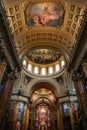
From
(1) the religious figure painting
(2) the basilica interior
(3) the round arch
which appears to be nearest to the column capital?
(2) the basilica interior

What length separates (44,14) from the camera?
15.7 metres

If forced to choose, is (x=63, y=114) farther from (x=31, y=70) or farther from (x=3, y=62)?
(x=3, y=62)

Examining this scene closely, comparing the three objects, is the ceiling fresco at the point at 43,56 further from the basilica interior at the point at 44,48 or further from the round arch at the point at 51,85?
the round arch at the point at 51,85

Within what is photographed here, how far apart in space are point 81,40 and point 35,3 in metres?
6.65

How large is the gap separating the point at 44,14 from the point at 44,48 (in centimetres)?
580

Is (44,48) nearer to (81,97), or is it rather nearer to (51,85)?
(81,97)

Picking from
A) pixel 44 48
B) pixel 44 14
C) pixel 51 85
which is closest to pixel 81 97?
pixel 44 48

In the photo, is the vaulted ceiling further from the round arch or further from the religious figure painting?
the round arch

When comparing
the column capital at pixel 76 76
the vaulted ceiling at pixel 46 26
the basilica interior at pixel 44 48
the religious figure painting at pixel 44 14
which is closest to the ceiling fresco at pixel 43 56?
the basilica interior at pixel 44 48

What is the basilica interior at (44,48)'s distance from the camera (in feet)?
42.8

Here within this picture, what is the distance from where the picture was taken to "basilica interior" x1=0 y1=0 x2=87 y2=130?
13.1m

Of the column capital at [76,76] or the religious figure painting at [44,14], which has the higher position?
the religious figure painting at [44,14]

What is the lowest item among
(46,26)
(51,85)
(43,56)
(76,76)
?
(76,76)

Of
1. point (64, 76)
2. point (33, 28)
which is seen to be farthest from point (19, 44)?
point (64, 76)
